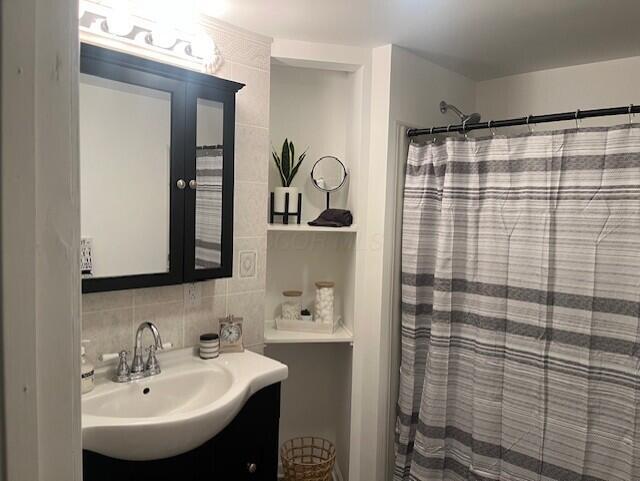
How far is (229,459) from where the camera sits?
1604 millimetres

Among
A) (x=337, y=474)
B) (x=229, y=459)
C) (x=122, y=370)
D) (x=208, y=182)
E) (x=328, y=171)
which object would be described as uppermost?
(x=328, y=171)

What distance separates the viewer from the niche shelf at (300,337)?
2.22m

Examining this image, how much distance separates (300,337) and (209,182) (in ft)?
2.85

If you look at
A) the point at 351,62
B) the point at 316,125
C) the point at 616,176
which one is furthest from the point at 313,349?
the point at 616,176

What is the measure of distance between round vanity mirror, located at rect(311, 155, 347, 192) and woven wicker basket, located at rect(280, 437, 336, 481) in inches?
53.5

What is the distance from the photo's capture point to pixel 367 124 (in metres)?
2.23

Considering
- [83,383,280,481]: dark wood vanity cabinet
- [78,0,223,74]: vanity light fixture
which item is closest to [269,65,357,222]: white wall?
[78,0,223,74]: vanity light fixture

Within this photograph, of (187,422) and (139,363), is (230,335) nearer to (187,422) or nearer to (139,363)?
(139,363)

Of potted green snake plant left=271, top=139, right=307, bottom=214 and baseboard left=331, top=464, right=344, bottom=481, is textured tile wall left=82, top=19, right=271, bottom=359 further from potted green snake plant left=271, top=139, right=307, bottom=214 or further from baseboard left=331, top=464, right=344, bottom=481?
baseboard left=331, top=464, right=344, bottom=481

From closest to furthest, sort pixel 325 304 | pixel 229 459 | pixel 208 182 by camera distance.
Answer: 1. pixel 229 459
2. pixel 208 182
3. pixel 325 304

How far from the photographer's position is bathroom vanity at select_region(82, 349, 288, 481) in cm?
131

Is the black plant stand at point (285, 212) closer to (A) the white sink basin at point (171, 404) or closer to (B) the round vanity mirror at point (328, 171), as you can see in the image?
(B) the round vanity mirror at point (328, 171)

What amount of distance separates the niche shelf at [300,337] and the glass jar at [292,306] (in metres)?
0.08

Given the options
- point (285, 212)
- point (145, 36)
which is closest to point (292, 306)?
point (285, 212)
